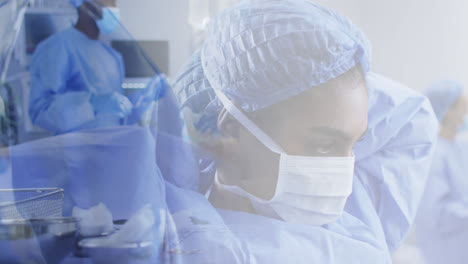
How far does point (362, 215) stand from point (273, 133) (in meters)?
0.37

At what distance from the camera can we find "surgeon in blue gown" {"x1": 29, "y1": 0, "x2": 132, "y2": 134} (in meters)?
0.76

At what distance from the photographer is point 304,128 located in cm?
87

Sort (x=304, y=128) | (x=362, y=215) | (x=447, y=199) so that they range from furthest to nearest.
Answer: (x=447, y=199), (x=362, y=215), (x=304, y=128)

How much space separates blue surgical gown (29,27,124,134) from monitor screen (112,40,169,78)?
0.13 feet

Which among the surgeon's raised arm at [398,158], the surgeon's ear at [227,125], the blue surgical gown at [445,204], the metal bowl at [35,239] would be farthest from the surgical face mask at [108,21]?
the blue surgical gown at [445,204]

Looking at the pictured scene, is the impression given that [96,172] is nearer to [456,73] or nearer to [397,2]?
[397,2]

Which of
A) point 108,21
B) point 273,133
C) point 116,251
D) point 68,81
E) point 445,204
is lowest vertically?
point 445,204

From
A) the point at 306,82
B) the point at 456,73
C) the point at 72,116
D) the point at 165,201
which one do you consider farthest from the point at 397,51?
the point at 72,116

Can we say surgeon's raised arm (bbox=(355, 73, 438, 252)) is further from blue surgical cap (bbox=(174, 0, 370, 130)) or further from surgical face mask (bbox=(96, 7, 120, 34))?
surgical face mask (bbox=(96, 7, 120, 34))

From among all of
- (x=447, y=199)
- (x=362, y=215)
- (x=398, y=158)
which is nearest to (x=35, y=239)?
(x=362, y=215)

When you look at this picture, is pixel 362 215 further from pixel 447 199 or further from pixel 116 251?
pixel 116 251

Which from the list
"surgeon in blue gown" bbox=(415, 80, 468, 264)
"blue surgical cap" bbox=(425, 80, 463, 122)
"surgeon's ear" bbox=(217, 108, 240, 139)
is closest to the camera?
"surgeon's ear" bbox=(217, 108, 240, 139)

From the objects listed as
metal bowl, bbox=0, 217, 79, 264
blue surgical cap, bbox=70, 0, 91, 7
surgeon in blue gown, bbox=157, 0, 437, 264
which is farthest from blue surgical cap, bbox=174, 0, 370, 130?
metal bowl, bbox=0, 217, 79, 264

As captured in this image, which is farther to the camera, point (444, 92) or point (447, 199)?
point (447, 199)
